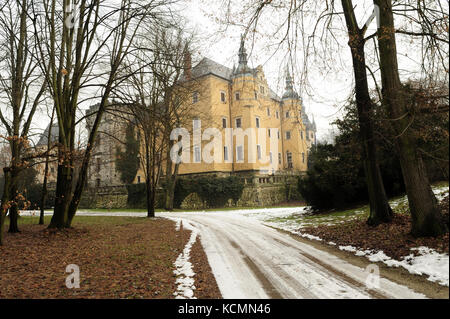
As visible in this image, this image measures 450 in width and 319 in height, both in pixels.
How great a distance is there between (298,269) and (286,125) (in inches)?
1630

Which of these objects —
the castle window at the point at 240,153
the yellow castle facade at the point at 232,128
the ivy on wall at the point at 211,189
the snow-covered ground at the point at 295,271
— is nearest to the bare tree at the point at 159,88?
the ivy on wall at the point at 211,189

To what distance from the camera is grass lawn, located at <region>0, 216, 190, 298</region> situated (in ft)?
16.0

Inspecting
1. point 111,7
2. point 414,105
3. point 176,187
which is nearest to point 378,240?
point 414,105

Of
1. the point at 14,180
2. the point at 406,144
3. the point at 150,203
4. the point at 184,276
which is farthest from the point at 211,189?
the point at 184,276

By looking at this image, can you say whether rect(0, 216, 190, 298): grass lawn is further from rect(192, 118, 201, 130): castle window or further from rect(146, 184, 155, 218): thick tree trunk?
rect(192, 118, 201, 130): castle window

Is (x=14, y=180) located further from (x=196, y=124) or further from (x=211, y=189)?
(x=196, y=124)

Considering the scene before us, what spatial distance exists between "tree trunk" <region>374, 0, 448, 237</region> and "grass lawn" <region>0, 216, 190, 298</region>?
534 cm

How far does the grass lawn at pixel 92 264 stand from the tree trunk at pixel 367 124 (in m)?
6.24

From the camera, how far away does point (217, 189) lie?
1161 inches

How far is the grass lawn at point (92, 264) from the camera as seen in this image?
16.0 feet

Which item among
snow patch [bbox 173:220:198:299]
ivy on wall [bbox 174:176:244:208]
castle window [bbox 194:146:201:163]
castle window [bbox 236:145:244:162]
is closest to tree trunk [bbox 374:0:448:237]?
snow patch [bbox 173:220:198:299]

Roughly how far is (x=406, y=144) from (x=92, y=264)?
766cm

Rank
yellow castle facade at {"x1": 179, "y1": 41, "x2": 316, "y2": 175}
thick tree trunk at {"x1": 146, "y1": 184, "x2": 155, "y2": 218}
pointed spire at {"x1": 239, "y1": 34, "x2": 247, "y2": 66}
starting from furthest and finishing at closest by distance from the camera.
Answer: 1. yellow castle facade at {"x1": 179, "y1": 41, "x2": 316, "y2": 175}
2. thick tree trunk at {"x1": 146, "y1": 184, "x2": 155, "y2": 218}
3. pointed spire at {"x1": 239, "y1": 34, "x2": 247, "y2": 66}
